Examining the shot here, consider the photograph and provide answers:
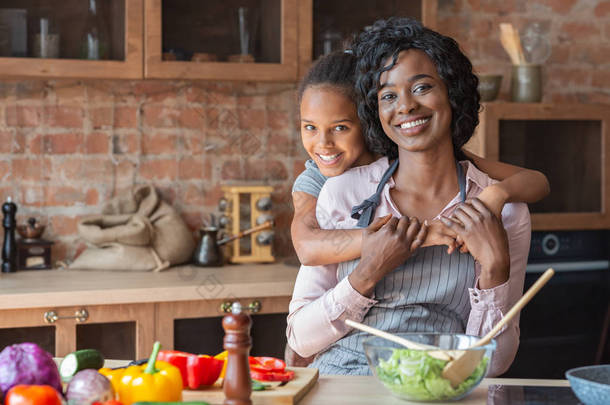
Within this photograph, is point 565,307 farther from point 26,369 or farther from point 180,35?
point 26,369

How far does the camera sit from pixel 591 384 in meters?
1.21

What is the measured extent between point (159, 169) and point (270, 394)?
7.32 ft

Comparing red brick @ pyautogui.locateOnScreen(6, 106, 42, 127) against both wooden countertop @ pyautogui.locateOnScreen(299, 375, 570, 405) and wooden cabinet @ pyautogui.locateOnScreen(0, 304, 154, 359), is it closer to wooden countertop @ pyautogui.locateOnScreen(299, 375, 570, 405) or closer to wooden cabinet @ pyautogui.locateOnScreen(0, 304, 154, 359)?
wooden cabinet @ pyautogui.locateOnScreen(0, 304, 154, 359)

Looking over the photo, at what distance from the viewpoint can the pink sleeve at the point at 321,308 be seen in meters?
1.63

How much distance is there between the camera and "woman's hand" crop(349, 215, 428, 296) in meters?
1.60

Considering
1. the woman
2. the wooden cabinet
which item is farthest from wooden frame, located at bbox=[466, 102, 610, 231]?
the wooden cabinet

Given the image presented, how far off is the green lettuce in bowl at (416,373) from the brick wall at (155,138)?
223 centimetres

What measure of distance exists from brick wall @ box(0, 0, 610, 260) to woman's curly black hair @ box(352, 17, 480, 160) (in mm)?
1714

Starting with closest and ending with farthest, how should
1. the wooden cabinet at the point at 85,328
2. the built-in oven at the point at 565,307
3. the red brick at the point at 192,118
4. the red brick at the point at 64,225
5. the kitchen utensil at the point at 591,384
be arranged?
the kitchen utensil at the point at 591,384 < the wooden cabinet at the point at 85,328 < the built-in oven at the point at 565,307 < the red brick at the point at 64,225 < the red brick at the point at 192,118

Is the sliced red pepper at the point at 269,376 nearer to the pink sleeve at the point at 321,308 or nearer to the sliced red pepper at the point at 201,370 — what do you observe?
the sliced red pepper at the point at 201,370

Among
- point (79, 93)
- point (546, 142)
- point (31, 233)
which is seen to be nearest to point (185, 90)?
point (79, 93)

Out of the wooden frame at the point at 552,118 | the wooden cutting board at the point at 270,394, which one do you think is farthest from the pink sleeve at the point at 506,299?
the wooden frame at the point at 552,118

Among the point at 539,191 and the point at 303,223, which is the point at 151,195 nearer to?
the point at 303,223

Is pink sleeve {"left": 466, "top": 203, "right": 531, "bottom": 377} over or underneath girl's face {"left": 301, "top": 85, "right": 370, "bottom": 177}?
underneath
